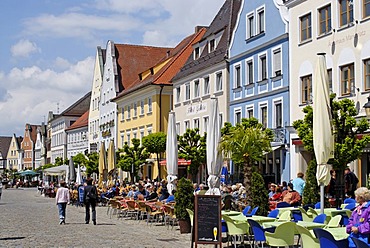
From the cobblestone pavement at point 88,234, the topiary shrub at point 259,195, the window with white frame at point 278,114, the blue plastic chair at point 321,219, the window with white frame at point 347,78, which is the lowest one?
the cobblestone pavement at point 88,234

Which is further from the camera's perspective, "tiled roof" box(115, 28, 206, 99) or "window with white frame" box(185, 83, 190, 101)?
"tiled roof" box(115, 28, 206, 99)

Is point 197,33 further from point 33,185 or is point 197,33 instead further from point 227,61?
point 33,185

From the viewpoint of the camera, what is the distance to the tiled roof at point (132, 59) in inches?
2650

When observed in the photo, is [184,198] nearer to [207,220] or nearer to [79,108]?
[207,220]

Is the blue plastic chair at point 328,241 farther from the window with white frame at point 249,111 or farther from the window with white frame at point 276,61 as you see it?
the window with white frame at point 249,111

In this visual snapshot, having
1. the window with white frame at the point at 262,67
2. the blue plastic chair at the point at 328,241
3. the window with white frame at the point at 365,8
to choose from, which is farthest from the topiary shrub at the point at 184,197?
the window with white frame at the point at 262,67

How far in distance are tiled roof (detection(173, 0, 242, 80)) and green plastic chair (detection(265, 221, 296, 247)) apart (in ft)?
92.8

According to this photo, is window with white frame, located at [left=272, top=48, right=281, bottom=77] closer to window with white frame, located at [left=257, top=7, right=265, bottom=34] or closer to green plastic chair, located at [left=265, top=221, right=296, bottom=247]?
window with white frame, located at [left=257, top=7, right=265, bottom=34]

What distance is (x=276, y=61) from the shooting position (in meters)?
33.3

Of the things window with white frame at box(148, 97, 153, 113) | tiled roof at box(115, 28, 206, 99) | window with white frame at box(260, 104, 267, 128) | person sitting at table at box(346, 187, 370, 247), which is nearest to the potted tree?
person sitting at table at box(346, 187, 370, 247)

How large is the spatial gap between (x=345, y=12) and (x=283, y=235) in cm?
1727

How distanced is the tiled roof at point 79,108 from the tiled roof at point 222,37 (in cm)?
5849

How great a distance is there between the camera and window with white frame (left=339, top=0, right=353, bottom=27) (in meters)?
26.4

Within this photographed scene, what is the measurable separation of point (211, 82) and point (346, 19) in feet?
52.2
